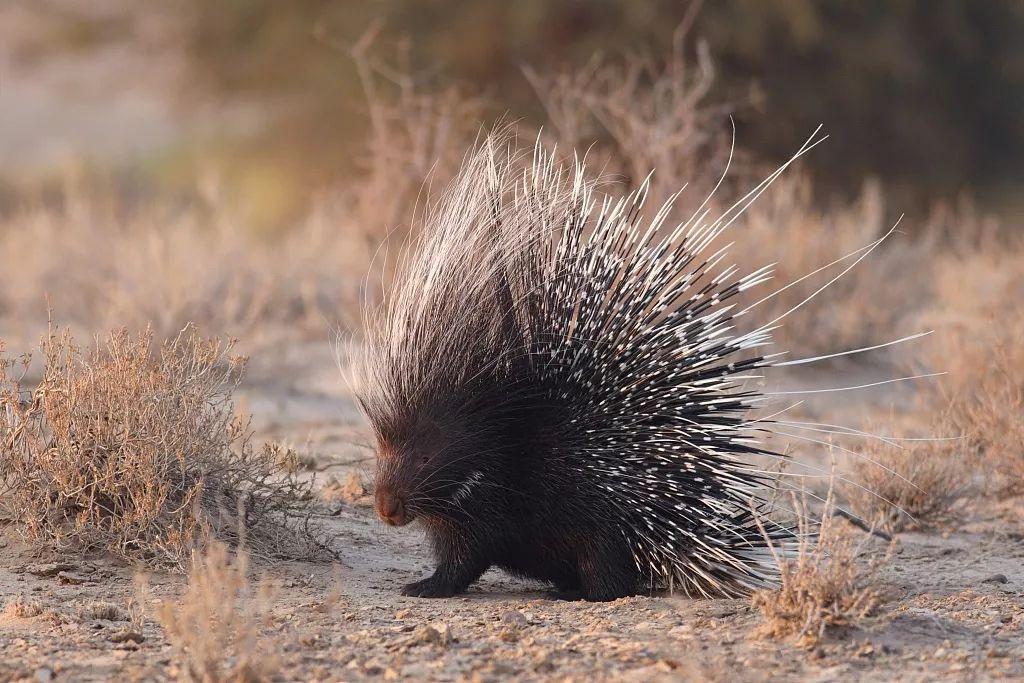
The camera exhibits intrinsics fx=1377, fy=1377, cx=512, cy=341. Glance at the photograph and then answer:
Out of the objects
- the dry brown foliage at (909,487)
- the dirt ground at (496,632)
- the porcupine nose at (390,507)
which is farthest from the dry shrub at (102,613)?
the dry brown foliage at (909,487)

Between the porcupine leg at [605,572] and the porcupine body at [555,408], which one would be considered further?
the porcupine leg at [605,572]

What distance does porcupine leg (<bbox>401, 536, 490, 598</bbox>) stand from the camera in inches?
170

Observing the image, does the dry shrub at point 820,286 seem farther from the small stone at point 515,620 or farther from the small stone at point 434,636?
the small stone at point 434,636

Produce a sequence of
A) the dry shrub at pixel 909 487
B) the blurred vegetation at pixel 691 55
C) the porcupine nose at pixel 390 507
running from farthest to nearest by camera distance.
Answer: the blurred vegetation at pixel 691 55, the dry shrub at pixel 909 487, the porcupine nose at pixel 390 507

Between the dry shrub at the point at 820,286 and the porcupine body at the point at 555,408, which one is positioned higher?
the dry shrub at the point at 820,286

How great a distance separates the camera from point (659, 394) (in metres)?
4.24

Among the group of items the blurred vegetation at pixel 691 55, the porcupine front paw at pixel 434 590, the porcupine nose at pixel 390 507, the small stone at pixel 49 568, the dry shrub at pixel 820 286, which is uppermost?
the blurred vegetation at pixel 691 55

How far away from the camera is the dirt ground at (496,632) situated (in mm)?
3357

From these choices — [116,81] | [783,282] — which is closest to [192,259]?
[783,282]

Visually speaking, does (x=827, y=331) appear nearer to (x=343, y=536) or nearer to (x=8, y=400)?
(x=343, y=536)

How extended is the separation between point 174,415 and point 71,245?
6.97m

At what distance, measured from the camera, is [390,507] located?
4.13m

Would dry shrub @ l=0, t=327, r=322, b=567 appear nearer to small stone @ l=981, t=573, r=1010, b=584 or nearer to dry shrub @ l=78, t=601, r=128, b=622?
dry shrub @ l=78, t=601, r=128, b=622

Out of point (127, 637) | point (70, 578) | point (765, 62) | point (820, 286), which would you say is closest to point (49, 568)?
point (70, 578)
